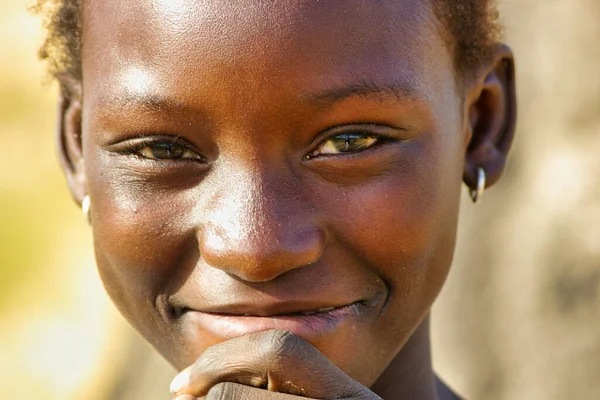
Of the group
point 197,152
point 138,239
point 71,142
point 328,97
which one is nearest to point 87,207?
point 71,142

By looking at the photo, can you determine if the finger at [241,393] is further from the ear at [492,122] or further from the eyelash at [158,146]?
the ear at [492,122]

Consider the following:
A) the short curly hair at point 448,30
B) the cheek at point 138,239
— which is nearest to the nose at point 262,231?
the cheek at point 138,239

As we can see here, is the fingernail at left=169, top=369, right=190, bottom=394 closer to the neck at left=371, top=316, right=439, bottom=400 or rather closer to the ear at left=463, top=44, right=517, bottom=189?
the neck at left=371, top=316, right=439, bottom=400

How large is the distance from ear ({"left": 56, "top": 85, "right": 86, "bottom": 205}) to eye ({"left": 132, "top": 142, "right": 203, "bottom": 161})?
1.52ft

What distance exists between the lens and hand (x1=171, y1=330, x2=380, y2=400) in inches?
64.3

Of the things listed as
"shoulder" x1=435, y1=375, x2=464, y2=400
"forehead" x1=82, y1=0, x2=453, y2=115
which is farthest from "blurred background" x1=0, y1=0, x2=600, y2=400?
"forehead" x1=82, y1=0, x2=453, y2=115

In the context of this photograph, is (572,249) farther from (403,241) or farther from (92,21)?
(92,21)

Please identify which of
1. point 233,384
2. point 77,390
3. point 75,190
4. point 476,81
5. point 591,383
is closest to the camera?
point 233,384

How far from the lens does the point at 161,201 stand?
6.09 feet

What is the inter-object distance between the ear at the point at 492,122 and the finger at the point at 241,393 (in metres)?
0.80

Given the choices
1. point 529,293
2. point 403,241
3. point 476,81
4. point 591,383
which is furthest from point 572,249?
point 403,241

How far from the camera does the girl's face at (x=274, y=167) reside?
171 cm

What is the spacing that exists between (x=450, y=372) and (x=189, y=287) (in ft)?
6.58

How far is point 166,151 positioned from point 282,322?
15.5 inches
